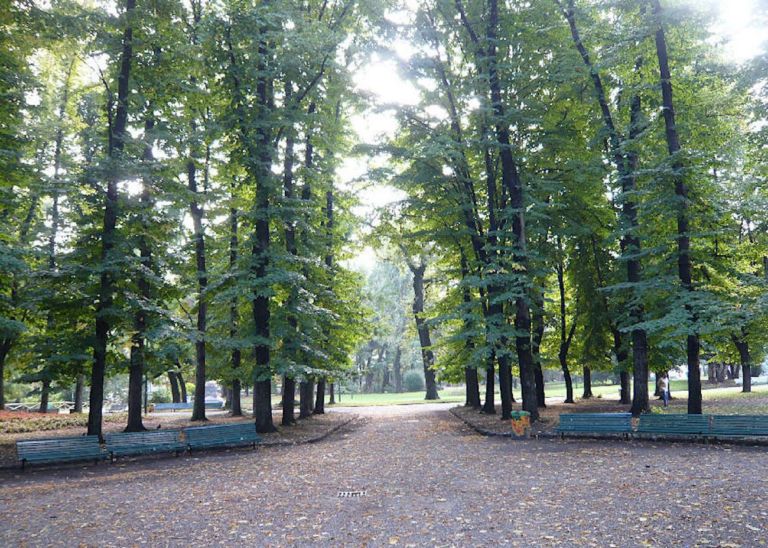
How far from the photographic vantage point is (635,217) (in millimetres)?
15094

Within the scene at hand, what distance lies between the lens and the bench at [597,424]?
13000mm

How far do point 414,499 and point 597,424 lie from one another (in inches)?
295

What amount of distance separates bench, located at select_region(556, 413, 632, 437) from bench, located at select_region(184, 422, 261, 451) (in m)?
8.51

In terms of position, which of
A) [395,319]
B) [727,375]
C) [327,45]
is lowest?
[727,375]

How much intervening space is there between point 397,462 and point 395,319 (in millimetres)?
48212

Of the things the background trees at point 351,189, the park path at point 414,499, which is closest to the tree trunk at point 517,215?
the background trees at point 351,189

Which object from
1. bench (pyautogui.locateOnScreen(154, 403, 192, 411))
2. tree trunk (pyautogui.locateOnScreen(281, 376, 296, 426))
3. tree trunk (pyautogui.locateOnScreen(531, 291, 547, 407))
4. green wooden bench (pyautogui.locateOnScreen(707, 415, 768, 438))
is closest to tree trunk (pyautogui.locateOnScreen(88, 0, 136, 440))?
tree trunk (pyautogui.locateOnScreen(281, 376, 296, 426))

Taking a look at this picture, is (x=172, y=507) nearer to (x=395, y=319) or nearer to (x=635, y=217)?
(x=635, y=217)

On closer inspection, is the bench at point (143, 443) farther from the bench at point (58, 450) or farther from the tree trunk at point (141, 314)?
the tree trunk at point (141, 314)

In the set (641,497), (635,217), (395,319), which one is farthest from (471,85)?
(395,319)

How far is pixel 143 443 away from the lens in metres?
12.7

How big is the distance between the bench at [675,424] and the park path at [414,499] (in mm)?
512

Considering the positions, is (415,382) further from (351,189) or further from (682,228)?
(682,228)

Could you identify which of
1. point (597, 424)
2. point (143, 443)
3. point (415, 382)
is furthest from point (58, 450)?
point (415, 382)
